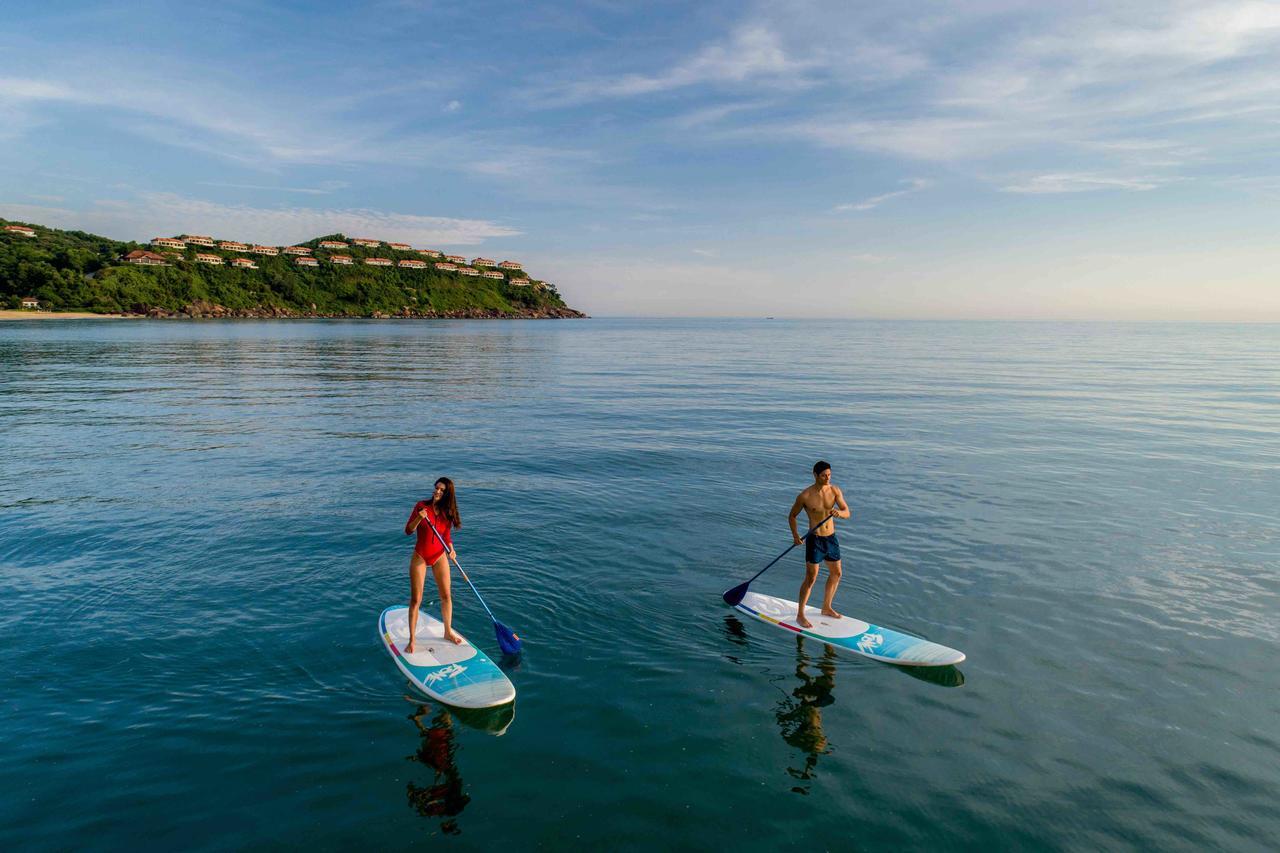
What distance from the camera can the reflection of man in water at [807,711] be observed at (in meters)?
8.61

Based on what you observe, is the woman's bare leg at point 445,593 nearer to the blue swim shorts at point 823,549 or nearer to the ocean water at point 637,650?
the ocean water at point 637,650

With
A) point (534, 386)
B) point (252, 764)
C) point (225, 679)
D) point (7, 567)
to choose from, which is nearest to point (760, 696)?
point (252, 764)

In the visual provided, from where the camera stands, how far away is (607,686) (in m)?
10.1

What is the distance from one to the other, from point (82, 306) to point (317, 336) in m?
78.1

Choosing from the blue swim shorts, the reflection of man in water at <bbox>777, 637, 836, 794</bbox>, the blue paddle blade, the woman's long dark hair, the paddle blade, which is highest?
the woman's long dark hair

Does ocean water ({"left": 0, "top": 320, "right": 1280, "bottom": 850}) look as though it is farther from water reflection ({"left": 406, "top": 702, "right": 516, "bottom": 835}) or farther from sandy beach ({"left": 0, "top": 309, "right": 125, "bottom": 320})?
sandy beach ({"left": 0, "top": 309, "right": 125, "bottom": 320})

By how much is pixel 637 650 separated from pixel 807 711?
3.00 meters

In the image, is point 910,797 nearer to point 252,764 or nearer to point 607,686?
point 607,686

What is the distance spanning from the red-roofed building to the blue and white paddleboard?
206 metres

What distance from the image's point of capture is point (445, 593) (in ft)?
36.2

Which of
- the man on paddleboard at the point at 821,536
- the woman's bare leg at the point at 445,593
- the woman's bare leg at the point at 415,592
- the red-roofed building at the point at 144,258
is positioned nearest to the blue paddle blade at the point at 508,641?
the woman's bare leg at the point at 445,593

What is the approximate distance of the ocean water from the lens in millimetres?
7605

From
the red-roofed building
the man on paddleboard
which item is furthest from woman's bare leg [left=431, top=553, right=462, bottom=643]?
the red-roofed building

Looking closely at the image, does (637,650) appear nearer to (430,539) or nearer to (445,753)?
(445,753)
